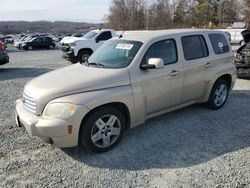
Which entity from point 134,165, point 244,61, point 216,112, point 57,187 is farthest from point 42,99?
point 244,61

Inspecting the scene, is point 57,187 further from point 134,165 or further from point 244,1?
point 244,1

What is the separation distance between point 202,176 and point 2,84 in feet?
24.8

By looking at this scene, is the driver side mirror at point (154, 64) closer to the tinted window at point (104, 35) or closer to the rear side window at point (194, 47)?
the rear side window at point (194, 47)

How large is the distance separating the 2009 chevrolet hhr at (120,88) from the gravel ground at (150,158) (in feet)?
1.02

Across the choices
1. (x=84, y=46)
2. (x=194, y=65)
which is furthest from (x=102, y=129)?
(x=84, y=46)

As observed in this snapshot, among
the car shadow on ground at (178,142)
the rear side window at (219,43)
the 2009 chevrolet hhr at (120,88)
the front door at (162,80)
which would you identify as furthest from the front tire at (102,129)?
the rear side window at (219,43)

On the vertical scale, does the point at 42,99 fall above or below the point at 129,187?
above

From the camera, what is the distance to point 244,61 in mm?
8578

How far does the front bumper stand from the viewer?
357 centimetres

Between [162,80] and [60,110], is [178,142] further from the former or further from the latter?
[60,110]

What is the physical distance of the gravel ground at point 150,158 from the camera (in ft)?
11.1

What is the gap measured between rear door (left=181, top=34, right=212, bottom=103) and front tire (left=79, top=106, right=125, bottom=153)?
1.59m

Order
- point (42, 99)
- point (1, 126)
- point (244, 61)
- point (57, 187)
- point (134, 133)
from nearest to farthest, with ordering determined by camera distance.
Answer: point (57, 187) < point (42, 99) < point (134, 133) < point (1, 126) < point (244, 61)

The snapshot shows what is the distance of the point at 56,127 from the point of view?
356 centimetres
